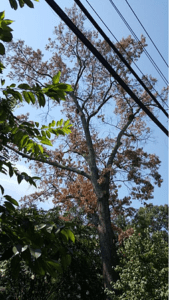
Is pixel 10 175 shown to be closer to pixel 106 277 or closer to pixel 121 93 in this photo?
pixel 106 277

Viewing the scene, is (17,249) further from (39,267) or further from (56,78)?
(56,78)

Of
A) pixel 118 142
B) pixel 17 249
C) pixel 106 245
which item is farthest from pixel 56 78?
pixel 118 142

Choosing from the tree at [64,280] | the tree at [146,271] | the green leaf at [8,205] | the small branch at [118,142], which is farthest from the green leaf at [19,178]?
the small branch at [118,142]

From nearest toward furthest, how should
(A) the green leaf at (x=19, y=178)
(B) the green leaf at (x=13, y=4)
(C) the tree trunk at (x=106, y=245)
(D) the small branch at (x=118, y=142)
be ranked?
(B) the green leaf at (x=13, y=4)
(A) the green leaf at (x=19, y=178)
(C) the tree trunk at (x=106, y=245)
(D) the small branch at (x=118, y=142)

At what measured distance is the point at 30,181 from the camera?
8.12ft

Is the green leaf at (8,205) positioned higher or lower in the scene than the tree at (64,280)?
lower

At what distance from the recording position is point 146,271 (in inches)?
315

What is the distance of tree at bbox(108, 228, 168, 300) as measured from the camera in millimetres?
7598

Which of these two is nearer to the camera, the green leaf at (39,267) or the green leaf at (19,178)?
the green leaf at (39,267)

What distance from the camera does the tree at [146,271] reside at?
24.9 feet

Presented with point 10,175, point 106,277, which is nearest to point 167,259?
point 106,277

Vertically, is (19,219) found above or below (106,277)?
below

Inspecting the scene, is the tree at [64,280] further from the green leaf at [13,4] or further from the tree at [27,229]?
the green leaf at [13,4]

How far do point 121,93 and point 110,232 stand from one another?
6879 millimetres
